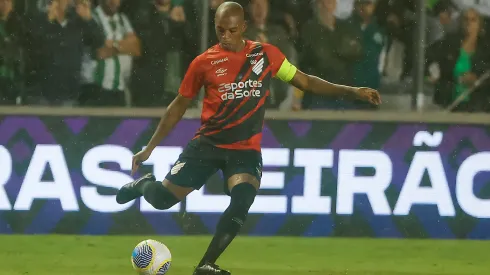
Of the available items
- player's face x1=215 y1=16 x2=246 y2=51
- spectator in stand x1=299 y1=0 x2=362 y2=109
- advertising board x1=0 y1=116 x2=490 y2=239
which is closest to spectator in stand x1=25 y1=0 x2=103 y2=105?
advertising board x1=0 y1=116 x2=490 y2=239

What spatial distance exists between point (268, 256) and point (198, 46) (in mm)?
2459

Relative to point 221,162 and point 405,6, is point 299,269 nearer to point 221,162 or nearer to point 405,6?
point 221,162

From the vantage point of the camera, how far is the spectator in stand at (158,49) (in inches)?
435

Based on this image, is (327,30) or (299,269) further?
(327,30)

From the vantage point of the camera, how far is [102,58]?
436 inches

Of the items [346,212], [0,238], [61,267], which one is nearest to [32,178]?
[0,238]

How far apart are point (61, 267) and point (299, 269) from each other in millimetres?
1969

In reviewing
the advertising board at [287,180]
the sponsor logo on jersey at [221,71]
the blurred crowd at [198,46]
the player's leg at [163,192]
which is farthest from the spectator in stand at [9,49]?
the sponsor logo on jersey at [221,71]

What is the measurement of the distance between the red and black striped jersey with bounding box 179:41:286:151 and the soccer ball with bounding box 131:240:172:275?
0.92m

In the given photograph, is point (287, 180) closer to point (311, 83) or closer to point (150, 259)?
point (311, 83)

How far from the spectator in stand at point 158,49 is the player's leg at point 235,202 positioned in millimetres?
3146

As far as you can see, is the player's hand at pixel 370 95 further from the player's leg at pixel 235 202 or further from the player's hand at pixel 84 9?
the player's hand at pixel 84 9

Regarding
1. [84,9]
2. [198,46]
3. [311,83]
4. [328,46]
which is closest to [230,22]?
[311,83]

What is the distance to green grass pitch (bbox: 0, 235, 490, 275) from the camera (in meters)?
8.92
